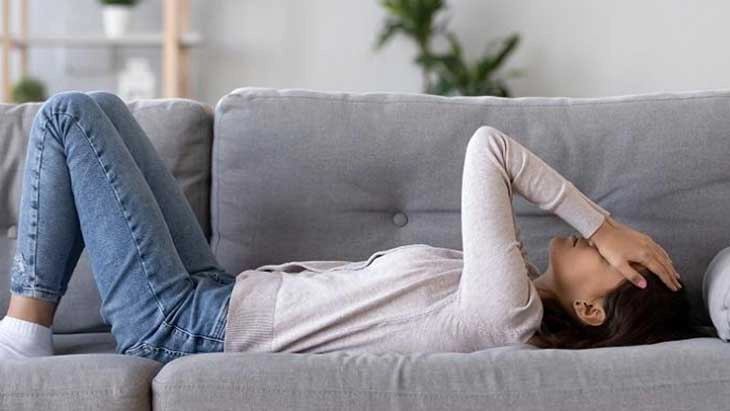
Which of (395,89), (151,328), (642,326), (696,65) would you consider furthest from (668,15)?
(151,328)

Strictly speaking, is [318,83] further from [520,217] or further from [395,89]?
[520,217]

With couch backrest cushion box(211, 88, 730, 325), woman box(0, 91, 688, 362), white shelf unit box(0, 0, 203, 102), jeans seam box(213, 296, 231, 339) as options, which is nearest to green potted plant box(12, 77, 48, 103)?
white shelf unit box(0, 0, 203, 102)

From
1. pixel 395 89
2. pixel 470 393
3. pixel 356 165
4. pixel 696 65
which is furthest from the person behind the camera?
pixel 395 89

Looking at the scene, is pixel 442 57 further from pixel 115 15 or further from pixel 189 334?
pixel 189 334

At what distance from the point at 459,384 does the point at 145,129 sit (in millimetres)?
931

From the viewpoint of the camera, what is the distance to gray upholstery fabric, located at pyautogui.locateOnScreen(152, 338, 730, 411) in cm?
129

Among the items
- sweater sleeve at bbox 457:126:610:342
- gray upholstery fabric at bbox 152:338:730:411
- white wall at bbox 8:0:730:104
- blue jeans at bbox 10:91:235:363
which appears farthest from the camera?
white wall at bbox 8:0:730:104

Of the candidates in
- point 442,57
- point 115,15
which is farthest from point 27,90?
point 442,57

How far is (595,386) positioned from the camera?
4.26ft

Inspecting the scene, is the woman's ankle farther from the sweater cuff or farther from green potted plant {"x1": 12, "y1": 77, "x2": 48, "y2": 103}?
green potted plant {"x1": 12, "y1": 77, "x2": 48, "y2": 103}

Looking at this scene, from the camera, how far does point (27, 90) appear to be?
3.76m

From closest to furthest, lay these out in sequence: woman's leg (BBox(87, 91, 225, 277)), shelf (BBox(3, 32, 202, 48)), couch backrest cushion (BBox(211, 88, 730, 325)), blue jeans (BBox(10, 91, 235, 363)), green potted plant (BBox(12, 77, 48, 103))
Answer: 1. blue jeans (BBox(10, 91, 235, 363))
2. woman's leg (BBox(87, 91, 225, 277))
3. couch backrest cushion (BBox(211, 88, 730, 325))
4. green potted plant (BBox(12, 77, 48, 103))
5. shelf (BBox(3, 32, 202, 48))

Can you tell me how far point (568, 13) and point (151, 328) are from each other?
2.91m

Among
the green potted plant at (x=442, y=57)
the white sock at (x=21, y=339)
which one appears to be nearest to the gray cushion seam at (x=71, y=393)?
the white sock at (x=21, y=339)
